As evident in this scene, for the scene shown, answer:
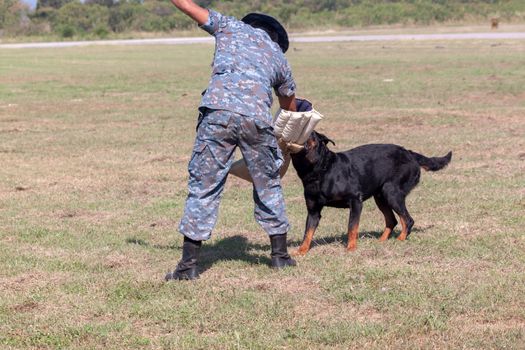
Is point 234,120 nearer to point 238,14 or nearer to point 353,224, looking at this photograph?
point 353,224

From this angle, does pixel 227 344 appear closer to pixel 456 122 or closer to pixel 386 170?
pixel 386 170

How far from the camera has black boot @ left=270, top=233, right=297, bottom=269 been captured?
6301 mm

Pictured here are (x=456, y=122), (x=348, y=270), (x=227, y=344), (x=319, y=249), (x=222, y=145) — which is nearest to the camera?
(x=227, y=344)

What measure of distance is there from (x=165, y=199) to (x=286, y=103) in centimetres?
344

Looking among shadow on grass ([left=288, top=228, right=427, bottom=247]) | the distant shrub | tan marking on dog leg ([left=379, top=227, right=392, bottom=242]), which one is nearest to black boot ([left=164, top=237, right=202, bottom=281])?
shadow on grass ([left=288, top=228, right=427, bottom=247])

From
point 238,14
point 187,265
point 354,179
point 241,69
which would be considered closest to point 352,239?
point 354,179

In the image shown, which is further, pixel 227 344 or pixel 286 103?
pixel 286 103

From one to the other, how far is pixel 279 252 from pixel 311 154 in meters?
0.83

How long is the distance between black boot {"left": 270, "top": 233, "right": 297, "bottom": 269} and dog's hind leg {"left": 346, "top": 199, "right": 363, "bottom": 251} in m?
0.76

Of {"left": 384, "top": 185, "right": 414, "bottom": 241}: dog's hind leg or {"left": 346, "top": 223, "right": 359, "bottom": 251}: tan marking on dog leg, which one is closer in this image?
{"left": 346, "top": 223, "right": 359, "bottom": 251}: tan marking on dog leg

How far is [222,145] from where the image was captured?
5.88 metres

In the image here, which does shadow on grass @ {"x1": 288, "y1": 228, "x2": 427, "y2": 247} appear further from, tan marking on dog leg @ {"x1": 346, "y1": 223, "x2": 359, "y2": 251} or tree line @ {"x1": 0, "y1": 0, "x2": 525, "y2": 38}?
tree line @ {"x1": 0, "y1": 0, "x2": 525, "y2": 38}

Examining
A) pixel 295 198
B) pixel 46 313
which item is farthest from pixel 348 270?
pixel 295 198

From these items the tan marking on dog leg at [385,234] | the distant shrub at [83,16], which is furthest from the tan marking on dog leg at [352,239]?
the distant shrub at [83,16]
